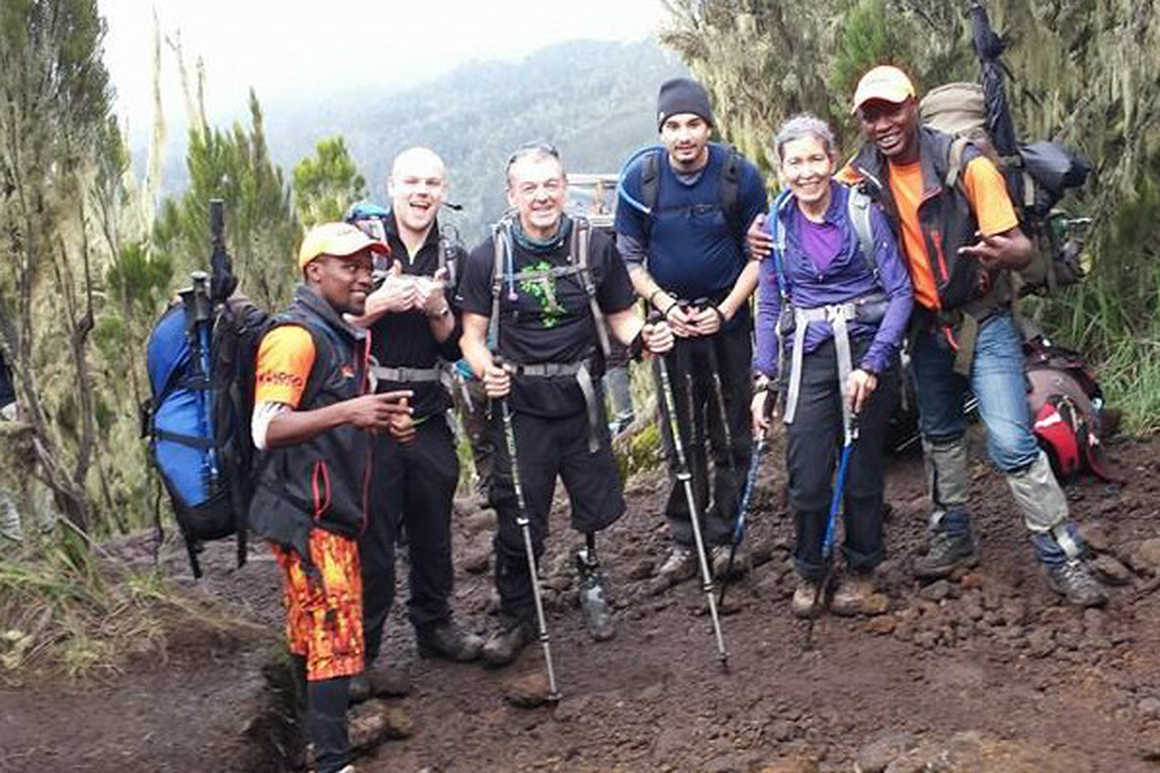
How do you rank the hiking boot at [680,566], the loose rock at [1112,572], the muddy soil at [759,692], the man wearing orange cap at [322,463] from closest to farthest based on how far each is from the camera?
the man wearing orange cap at [322,463] < the muddy soil at [759,692] < the loose rock at [1112,572] < the hiking boot at [680,566]

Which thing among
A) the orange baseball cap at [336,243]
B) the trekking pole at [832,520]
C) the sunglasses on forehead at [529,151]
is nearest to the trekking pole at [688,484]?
the trekking pole at [832,520]

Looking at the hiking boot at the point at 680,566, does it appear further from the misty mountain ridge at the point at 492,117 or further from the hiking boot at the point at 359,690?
the misty mountain ridge at the point at 492,117

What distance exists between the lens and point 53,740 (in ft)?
16.2

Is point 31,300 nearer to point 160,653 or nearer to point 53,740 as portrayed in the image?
point 160,653

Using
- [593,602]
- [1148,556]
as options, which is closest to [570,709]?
[593,602]

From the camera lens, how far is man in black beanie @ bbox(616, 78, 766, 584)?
575 centimetres

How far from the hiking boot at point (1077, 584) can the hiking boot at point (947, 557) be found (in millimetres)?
455

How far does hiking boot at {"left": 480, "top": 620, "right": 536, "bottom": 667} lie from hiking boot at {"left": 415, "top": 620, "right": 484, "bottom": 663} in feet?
0.26

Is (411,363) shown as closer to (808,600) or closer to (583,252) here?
(583,252)

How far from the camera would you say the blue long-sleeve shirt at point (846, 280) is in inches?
206

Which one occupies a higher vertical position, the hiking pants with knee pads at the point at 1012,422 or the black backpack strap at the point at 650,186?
the black backpack strap at the point at 650,186

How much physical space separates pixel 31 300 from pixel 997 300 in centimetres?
430

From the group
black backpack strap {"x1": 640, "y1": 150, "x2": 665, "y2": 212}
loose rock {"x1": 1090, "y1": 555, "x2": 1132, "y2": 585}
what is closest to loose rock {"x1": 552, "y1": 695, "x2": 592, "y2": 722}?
black backpack strap {"x1": 640, "y1": 150, "x2": 665, "y2": 212}

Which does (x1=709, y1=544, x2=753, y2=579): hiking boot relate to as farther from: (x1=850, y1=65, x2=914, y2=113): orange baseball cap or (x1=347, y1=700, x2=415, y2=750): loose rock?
(x1=850, y1=65, x2=914, y2=113): orange baseball cap
